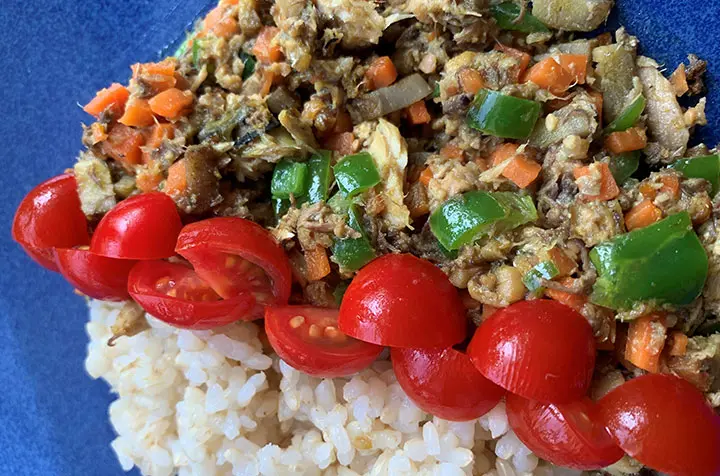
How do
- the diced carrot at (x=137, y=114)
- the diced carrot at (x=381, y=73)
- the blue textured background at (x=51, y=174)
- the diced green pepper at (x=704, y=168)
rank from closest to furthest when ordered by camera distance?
1. the diced green pepper at (x=704, y=168)
2. the diced carrot at (x=381, y=73)
3. the diced carrot at (x=137, y=114)
4. the blue textured background at (x=51, y=174)

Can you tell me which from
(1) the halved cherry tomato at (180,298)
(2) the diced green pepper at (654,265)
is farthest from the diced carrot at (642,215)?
(1) the halved cherry tomato at (180,298)

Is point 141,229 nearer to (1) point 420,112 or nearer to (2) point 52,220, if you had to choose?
(2) point 52,220

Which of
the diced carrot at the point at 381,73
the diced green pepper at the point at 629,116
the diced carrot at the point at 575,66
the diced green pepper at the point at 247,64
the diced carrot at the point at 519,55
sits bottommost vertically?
the diced green pepper at the point at 629,116

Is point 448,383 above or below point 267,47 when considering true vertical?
below

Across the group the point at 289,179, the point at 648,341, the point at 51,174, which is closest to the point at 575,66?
the point at 648,341

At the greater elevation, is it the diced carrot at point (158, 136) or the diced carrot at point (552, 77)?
the diced carrot at point (158, 136)

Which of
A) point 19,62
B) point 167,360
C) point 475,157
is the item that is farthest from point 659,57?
point 19,62

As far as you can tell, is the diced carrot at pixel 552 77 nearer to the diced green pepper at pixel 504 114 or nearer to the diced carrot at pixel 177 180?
the diced green pepper at pixel 504 114

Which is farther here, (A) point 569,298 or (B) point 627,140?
(B) point 627,140
